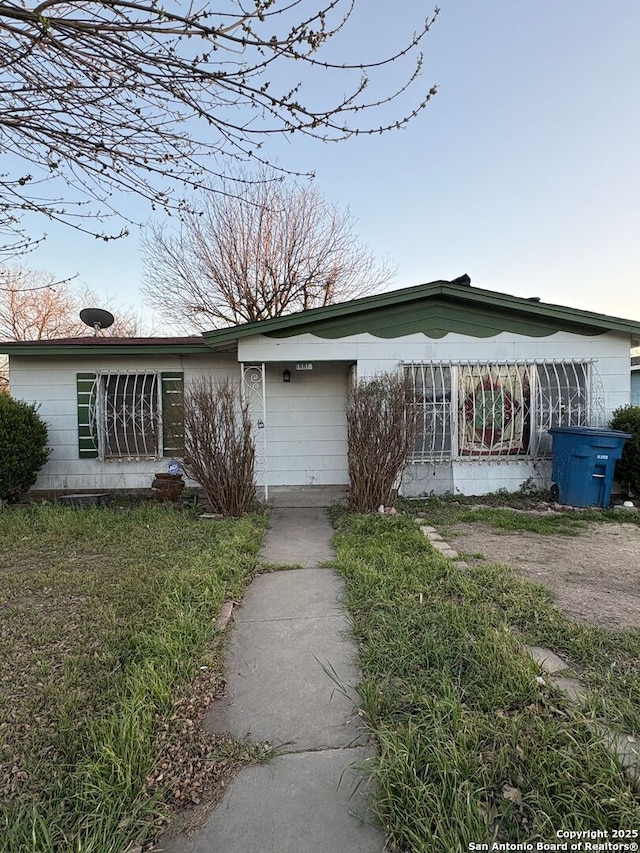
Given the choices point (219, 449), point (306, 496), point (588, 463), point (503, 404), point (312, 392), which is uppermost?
point (312, 392)

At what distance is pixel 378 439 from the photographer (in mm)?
5617

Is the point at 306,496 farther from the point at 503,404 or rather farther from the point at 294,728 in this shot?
the point at 294,728

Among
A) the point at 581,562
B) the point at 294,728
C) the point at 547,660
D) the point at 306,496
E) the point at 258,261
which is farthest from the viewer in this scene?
the point at 258,261

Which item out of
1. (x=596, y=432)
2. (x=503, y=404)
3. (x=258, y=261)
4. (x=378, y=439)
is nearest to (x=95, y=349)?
(x=378, y=439)

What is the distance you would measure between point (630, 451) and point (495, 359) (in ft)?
7.64

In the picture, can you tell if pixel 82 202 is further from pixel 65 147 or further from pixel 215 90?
pixel 215 90

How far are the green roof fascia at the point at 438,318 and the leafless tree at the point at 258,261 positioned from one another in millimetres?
9013

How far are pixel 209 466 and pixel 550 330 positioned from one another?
560cm

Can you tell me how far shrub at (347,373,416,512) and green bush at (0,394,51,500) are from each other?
4.92 m

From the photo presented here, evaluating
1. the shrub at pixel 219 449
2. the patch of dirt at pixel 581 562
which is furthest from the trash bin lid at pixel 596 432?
the shrub at pixel 219 449

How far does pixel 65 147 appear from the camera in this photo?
3.10 metres

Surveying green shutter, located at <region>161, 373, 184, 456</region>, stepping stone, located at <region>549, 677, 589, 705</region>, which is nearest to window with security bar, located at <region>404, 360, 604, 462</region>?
green shutter, located at <region>161, 373, 184, 456</region>

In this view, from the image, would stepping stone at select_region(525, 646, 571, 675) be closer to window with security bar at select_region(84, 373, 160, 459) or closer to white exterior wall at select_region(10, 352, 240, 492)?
white exterior wall at select_region(10, 352, 240, 492)

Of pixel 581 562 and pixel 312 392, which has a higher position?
pixel 312 392
